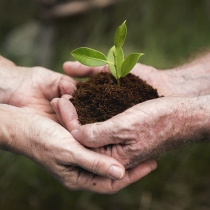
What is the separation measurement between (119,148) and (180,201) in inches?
41.9

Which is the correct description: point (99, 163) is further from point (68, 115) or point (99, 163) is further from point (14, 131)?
point (14, 131)

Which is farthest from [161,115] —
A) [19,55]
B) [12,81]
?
[19,55]

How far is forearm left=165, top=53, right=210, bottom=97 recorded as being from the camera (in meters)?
1.88

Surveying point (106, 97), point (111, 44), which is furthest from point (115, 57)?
point (111, 44)

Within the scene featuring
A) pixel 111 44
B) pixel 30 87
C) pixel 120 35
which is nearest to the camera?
pixel 120 35

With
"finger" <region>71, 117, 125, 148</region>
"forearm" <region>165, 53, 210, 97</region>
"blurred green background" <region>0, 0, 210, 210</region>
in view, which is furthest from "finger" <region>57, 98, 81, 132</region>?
"blurred green background" <region>0, 0, 210, 210</region>

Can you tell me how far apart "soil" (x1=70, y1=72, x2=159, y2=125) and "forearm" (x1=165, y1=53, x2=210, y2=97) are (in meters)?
0.39

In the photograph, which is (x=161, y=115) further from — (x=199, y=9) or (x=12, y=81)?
(x=199, y=9)

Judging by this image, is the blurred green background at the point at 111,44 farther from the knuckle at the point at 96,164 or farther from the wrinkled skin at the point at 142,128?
the knuckle at the point at 96,164

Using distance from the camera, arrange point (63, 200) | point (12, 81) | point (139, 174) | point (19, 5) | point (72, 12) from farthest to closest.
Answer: point (19, 5) → point (72, 12) → point (63, 200) → point (12, 81) → point (139, 174)

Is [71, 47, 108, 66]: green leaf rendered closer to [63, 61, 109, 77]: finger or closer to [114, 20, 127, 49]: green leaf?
[114, 20, 127, 49]: green leaf

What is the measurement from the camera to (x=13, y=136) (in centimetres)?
145

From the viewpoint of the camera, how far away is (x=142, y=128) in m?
1.34

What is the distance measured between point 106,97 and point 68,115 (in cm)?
17
